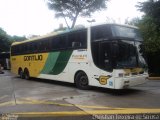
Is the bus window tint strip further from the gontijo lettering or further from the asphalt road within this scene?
the asphalt road

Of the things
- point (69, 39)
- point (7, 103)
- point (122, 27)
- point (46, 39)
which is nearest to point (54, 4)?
point (46, 39)

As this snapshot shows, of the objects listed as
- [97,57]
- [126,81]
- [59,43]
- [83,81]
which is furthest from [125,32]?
[59,43]

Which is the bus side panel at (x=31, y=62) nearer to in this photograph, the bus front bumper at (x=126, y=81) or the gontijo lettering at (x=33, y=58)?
the gontijo lettering at (x=33, y=58)

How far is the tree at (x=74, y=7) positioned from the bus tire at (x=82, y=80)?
17.3m

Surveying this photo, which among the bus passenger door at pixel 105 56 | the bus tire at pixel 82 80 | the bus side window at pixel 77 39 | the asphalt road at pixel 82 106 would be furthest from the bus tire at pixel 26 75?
the bus passenger door at pixel 105 56

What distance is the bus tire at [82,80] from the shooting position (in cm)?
1272

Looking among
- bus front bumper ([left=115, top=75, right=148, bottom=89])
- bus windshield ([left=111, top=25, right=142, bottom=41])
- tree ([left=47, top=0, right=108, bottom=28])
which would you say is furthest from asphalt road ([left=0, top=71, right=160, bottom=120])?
tree ([left=47, top=0, right=108, bottom=28])

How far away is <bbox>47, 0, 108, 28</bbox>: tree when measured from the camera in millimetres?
30000

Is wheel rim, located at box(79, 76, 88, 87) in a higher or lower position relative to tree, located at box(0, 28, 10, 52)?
lower

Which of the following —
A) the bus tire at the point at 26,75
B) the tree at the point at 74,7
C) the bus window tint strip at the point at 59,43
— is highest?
the tree at the point at 74,7

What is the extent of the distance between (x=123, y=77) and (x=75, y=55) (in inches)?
133

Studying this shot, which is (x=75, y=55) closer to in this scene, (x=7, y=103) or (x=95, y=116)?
(x=7, y=103)

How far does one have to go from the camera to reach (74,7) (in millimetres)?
30156

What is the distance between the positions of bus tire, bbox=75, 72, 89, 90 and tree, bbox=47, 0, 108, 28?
1727cm
